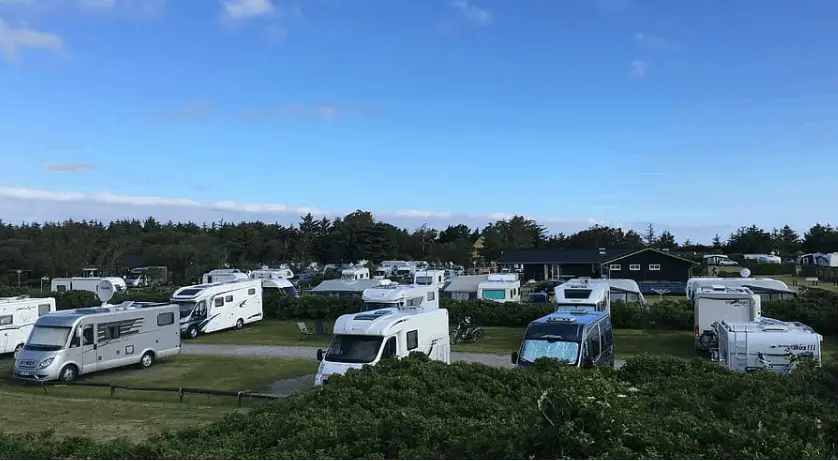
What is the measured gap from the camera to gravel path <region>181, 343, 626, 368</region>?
2100 cm

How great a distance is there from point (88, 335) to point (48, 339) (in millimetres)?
1012

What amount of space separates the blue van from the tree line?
2163 inches

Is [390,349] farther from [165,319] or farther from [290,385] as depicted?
[165,319]

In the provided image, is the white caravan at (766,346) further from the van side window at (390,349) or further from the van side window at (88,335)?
the van side window at (88,335)

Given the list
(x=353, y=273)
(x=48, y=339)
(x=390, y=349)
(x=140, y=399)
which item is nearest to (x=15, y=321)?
(x=48, y=339)

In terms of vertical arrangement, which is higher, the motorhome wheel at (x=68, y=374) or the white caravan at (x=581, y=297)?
the white caravan at (x=581, y=297)

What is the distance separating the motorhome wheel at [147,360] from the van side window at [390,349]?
9519 mm

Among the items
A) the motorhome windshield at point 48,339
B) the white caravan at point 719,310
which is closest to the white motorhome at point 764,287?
the white caravan at point 719,310

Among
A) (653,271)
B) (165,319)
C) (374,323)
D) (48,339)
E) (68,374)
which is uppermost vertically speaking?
(653,271)

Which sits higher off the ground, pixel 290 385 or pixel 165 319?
pixel 165 319

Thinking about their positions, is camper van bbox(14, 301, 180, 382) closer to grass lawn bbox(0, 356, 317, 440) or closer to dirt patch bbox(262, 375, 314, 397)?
grass lawn bbox(0, 356, 317, 440)

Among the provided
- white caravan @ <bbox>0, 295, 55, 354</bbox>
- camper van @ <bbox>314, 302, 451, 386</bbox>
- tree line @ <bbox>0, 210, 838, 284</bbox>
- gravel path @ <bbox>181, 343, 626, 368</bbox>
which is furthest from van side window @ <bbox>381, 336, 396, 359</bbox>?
tree line @ <bbox>0, 210, 838, 284</bbox>

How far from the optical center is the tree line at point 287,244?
209 ft

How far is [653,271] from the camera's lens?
2128 inches
